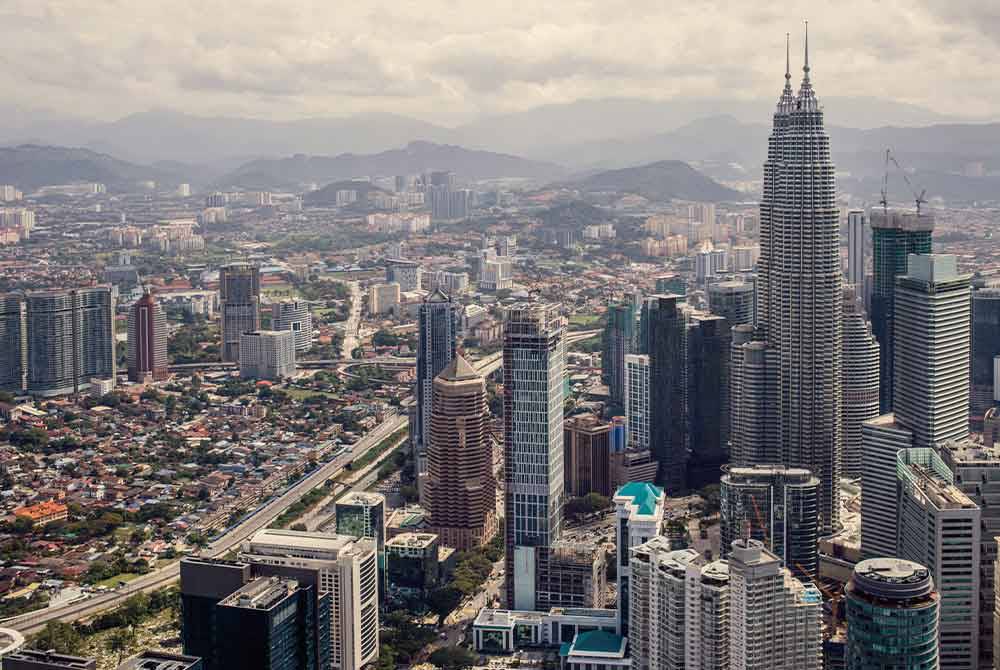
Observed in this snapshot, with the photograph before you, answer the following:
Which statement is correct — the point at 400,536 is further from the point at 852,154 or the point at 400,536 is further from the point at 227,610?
the point at 852,154

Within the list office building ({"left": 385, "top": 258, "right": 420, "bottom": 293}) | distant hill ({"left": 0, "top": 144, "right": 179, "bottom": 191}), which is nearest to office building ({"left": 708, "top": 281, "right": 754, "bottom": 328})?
office building ({"left": 385, "top": 258, "right": 420, "bottom": 293})

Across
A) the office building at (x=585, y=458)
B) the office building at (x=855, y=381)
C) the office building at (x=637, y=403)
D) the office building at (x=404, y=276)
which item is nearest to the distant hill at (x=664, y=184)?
the office building at (x=404, y=276)

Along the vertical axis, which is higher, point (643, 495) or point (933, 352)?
point (933, 352)

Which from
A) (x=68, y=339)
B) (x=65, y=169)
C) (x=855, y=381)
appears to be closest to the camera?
(x=855, y=381)

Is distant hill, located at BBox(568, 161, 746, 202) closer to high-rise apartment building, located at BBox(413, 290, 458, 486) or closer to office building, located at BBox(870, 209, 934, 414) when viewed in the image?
office building, located at BBox(870, 209, 934, 414)

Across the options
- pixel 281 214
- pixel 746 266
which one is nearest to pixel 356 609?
pixel 746 266

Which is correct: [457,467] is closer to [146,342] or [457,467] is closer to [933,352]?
[933,352]

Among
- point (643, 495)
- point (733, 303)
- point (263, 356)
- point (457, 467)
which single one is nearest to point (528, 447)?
point (643, 495)
